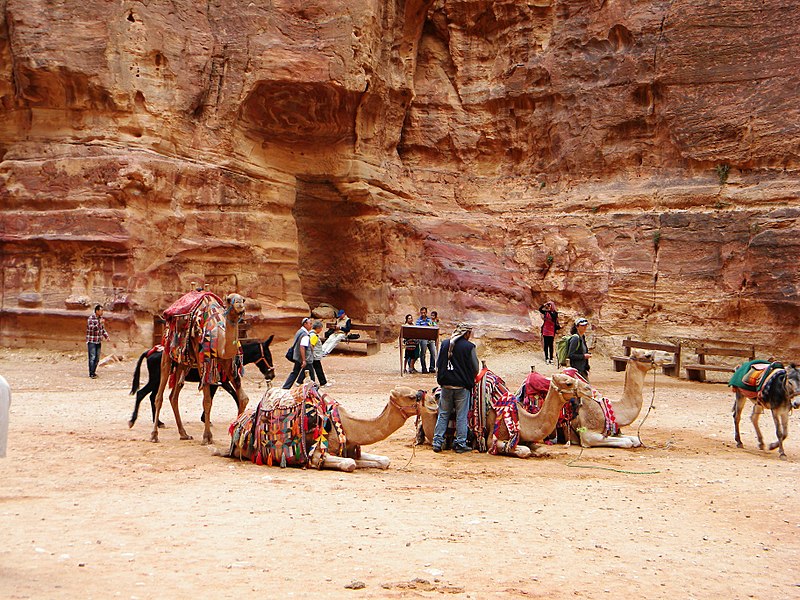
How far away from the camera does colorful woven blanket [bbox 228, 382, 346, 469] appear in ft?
29.1

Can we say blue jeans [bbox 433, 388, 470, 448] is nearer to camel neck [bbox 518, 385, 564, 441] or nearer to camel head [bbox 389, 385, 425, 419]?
camel neck [bbox 518, 385, 564, 441]

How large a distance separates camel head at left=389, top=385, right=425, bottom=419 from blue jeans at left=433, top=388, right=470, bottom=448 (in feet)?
4.95

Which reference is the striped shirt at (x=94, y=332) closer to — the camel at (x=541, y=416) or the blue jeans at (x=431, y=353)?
the blue jeans at (x=431, y=353)

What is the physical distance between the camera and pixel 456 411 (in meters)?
10.6

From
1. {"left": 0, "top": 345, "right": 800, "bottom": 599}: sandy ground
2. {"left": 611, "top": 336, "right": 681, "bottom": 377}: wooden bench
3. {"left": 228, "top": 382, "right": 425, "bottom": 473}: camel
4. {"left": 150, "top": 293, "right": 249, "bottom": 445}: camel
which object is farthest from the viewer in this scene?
{"left": 611, "top": 336, "right": 681, "bottom": 377}: wooden bench

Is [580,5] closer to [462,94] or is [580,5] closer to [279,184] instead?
[462,94]

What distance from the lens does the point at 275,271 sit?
2439cm

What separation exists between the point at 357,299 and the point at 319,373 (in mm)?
9971

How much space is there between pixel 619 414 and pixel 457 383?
2877mm

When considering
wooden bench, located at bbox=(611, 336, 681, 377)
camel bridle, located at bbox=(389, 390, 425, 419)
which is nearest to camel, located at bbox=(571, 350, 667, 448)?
camel bridle, located at bbox=(389, 390, 425, 419)

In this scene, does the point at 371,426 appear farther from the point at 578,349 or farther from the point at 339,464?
the point at 578,349

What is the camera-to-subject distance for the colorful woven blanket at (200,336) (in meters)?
10.5

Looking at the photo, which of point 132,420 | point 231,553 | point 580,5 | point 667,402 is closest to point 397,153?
point 580,5

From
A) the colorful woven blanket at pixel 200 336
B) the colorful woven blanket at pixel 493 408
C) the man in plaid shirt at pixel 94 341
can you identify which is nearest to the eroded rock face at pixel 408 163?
the man in plaid shirt at pixel 94 341
